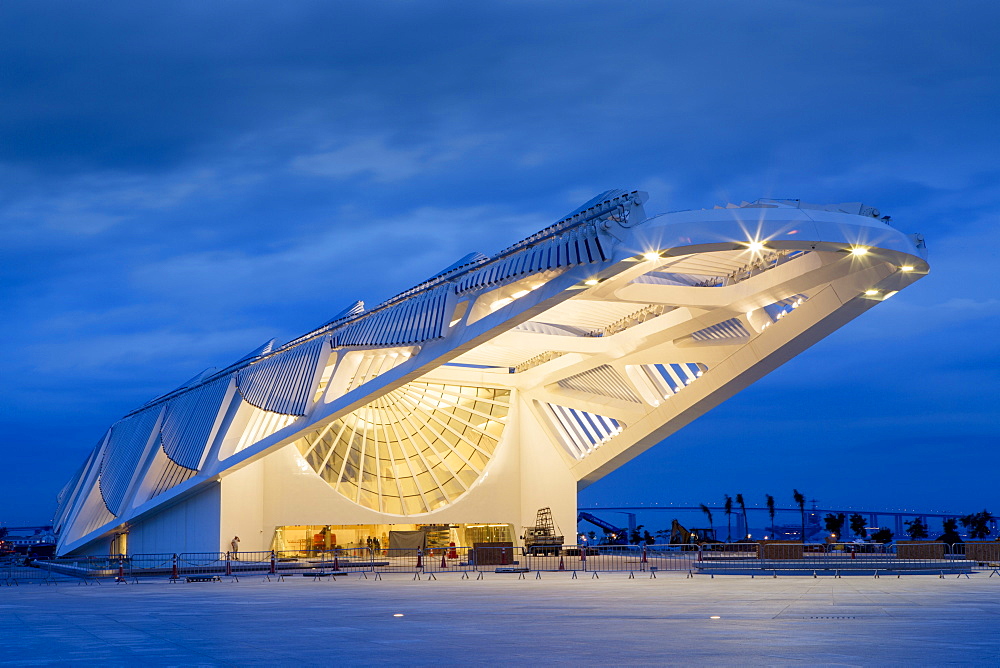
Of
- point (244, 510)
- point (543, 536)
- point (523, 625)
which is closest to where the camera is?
point (523, 625)

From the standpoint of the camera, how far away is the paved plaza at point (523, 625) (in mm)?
10156

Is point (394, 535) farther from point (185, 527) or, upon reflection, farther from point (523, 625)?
point (523, 625)

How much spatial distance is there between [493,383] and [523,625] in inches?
1348

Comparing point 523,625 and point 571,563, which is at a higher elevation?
point 523,625

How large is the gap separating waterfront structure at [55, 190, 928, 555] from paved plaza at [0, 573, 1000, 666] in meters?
8.37

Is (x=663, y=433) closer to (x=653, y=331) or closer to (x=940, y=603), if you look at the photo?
(x=653, y=331)

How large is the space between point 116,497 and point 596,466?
20.9m

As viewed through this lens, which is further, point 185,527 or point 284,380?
point 185,527

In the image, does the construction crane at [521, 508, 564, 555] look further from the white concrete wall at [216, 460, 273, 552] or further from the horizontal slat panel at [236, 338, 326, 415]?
the horizontal slat panel at [236, 338, 326, 415]

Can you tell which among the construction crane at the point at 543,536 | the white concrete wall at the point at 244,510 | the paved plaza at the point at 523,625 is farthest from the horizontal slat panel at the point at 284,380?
the paved plaza at the point at 523,625

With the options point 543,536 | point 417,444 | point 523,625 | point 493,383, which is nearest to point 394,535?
point 417,444

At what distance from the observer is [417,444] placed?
51281mm

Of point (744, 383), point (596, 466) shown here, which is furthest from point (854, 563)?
point (596, 466)

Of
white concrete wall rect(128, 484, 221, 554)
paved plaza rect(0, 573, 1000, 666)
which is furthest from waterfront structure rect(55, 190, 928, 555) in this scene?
paved plaza rect(0, 573, 1000, 666)
